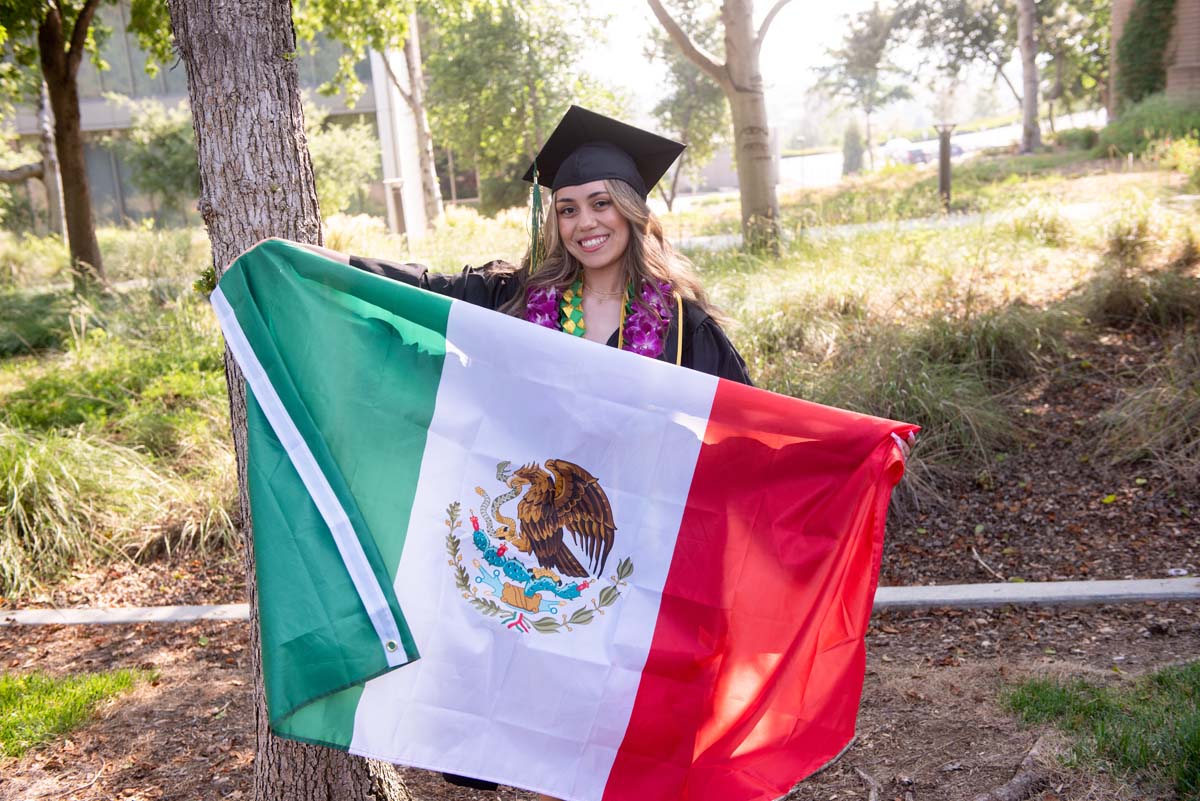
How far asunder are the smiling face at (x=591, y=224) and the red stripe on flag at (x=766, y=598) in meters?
0.59

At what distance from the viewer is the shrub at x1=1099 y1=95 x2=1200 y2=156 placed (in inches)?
759

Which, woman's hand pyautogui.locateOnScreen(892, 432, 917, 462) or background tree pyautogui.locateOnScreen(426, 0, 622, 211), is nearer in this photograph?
woman's hand pyautogui.locateOnScreen(892, 432, 917, 462)

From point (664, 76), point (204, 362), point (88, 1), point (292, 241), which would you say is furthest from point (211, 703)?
point (664, 76)

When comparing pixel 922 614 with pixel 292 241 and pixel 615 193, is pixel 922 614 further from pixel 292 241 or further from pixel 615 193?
pixel 292 241

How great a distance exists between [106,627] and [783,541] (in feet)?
12.5

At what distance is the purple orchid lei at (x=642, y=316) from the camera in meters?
2.96

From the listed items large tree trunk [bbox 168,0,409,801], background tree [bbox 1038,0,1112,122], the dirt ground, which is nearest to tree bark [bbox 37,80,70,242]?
Answer: the dirt ground

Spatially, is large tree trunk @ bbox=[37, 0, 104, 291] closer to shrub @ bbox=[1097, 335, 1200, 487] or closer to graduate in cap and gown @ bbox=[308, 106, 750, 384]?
graduate in cap and gown @ bbox=[308, 106, 750, 384]

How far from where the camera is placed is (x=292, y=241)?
2.75 meters

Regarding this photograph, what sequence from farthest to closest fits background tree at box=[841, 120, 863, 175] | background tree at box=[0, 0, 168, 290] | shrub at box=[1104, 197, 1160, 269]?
1. background tree at box=[841, 120, 863, 175]
2. background tree at box=[0, 0, 168, 290]
3. shrub at box=[1104, 197, 1160, 269]

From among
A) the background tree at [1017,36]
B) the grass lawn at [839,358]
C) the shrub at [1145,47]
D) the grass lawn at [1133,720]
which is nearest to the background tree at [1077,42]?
the background tree at [1017,36]

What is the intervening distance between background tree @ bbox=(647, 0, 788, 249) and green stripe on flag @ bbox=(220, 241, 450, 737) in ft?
24.7

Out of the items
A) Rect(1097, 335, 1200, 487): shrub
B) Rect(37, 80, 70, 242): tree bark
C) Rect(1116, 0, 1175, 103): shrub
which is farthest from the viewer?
Rect(1116, 0, 1175, 103): shrub

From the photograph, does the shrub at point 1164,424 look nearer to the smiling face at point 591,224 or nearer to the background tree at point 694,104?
the smiling face at point 591,224
